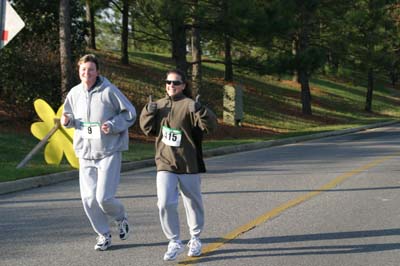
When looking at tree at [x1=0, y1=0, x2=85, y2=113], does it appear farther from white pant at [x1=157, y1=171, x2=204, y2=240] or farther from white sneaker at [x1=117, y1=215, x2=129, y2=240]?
white pant at [x1=157, y1=171, x2=204, y2=240]

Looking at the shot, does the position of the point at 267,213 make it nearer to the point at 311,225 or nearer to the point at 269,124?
the point at 311,225

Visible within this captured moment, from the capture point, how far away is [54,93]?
1931 cm

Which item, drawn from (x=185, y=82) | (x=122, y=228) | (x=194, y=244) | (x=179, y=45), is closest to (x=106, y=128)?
(x=185, y=82)

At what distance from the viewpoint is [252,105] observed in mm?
32312

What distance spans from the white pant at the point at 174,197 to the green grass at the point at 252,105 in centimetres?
552

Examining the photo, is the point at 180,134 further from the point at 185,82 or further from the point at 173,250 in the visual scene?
the point at 173,250

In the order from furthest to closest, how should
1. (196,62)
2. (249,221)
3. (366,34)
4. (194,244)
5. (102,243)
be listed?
(366,34) → (196,62) → (249,221) → (102,243) → (194,244)

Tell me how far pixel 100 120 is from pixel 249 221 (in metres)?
2.58

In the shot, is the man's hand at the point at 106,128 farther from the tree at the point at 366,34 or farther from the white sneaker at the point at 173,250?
the tree at the point at 366,34

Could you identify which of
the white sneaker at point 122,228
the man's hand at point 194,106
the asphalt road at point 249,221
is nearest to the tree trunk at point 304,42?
the asphalt road at point 249,221

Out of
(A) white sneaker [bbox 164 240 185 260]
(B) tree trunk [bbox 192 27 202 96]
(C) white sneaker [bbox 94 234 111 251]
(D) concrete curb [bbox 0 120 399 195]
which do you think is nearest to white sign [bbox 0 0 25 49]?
(D) concrete curb [bbox 0 120 399 195]

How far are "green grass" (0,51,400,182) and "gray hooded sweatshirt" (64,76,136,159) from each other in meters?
4.97

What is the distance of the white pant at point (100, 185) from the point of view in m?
5.93

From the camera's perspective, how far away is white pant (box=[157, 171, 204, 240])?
5766mm
